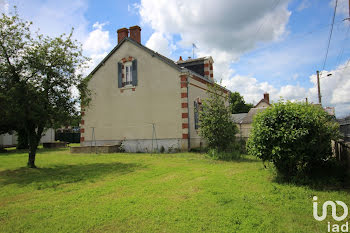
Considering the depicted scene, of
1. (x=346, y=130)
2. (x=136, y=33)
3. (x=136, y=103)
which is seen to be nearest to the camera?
(x=346, y=130)

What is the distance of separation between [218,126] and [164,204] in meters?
7.72

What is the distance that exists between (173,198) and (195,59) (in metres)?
17.2

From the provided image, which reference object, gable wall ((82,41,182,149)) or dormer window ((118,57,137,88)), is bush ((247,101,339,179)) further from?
dormer window ((118,57,137,88))

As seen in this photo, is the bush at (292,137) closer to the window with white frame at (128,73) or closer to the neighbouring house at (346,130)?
the neighbouring house at (346,130)

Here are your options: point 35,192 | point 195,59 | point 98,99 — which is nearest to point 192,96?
point 195,59

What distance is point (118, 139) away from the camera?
17.9 metres

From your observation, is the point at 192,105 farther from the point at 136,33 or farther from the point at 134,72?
the point at 136,33

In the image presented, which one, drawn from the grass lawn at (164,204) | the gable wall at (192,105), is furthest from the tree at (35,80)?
the gable wall at (192,105)

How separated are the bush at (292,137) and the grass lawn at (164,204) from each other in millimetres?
719

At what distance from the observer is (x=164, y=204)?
15.9ft

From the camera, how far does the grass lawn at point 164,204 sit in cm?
386

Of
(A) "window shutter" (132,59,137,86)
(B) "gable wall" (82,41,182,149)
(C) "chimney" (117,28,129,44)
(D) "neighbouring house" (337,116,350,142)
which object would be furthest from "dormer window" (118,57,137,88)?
(D) "neighbouring house" (337,116,350,142)

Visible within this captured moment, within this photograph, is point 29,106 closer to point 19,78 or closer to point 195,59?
point 19,78

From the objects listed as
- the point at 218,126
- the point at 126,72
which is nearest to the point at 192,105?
the point at 218,126
